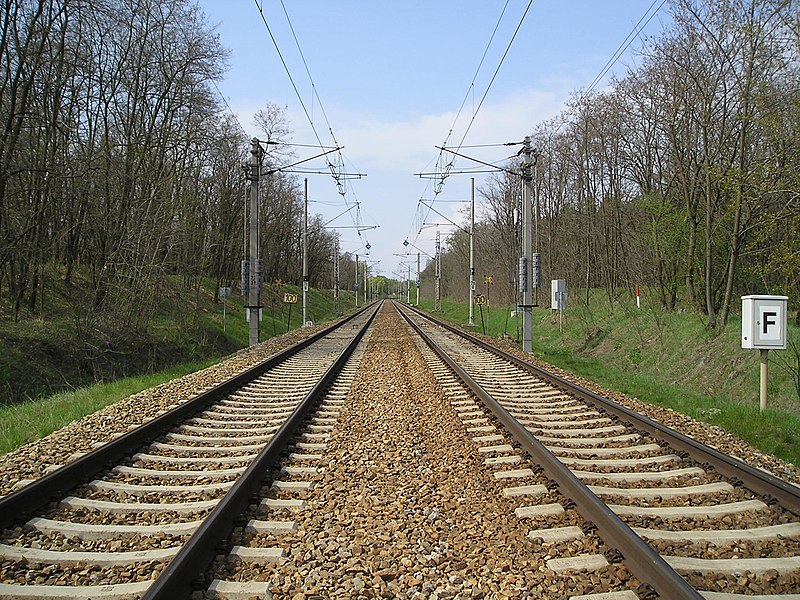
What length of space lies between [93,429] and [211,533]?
4.61m

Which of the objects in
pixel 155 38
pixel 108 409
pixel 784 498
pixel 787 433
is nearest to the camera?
pixel 784 498

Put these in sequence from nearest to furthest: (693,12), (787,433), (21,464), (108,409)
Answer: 1. (21,464)
2. (787,433)
3. (108,409)
4. (693,12)

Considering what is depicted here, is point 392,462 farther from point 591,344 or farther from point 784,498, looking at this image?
point 591,344

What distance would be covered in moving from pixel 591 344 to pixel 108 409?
19.7m

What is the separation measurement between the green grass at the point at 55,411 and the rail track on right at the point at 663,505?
569 cm

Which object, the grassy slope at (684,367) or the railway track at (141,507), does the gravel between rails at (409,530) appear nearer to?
the railway track at (141,507)

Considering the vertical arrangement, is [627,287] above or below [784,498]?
above

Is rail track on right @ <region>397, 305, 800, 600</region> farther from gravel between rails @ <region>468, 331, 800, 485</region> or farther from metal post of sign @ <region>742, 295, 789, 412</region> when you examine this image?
metal post of sign @ <region>742, 295, 789, 412</region>

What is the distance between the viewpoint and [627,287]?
111ft

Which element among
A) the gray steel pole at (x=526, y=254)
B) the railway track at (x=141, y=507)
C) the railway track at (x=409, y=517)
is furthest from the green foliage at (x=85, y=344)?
the gray steel pole at (x=526, y=254)

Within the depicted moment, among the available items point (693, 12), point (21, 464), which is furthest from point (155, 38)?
point (21, 464)

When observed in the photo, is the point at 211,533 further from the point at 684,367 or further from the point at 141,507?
the point at 684,367

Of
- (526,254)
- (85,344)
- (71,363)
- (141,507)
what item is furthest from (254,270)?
(141,507)

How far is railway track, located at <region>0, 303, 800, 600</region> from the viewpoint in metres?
3.95
